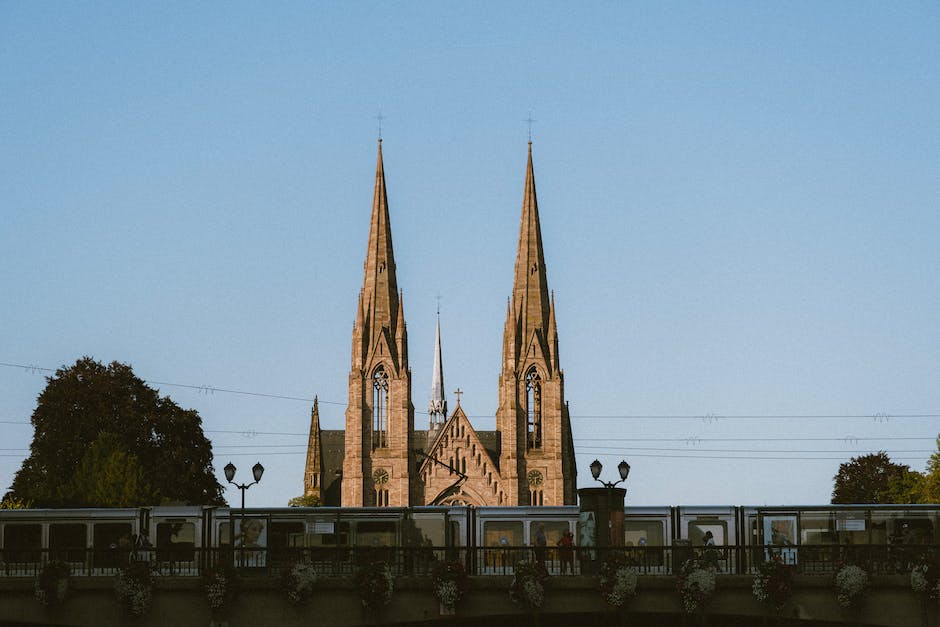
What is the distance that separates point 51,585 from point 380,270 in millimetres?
83924

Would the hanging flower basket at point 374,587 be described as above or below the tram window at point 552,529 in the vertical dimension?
below

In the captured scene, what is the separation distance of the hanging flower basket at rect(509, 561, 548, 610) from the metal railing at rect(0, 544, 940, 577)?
100 cm

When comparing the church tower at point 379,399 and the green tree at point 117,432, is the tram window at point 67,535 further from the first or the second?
the church tower at point 379,399

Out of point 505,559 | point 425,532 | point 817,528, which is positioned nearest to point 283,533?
point 425,532

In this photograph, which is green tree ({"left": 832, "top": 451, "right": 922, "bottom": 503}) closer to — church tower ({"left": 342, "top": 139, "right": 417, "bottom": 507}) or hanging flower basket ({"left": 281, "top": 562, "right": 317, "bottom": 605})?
church tower ({"left": 342, "top": 139, "right": 417, "bottom": 507})

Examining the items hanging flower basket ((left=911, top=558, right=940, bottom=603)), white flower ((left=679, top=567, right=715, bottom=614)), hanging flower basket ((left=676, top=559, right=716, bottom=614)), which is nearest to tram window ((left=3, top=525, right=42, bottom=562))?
hanging flower basket ((left=676, top=559, right=716, bottom=614))

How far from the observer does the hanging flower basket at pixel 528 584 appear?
2057 inches

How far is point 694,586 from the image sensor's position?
171 ft

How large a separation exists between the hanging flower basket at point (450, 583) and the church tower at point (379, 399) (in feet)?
252

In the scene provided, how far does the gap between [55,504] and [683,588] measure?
113ft

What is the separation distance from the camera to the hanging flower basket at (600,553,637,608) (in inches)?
2055

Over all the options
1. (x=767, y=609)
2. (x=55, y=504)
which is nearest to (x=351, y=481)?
(x=55, y=504)

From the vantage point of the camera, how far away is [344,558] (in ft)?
188

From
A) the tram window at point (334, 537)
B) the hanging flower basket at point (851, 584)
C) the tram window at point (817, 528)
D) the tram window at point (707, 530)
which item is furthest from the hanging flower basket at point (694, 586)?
the tram window at point (334, 537)
